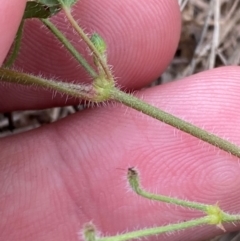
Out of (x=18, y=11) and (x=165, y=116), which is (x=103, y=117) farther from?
(x=18, y=11)

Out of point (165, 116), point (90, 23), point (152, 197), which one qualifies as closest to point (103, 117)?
point (90, 23)

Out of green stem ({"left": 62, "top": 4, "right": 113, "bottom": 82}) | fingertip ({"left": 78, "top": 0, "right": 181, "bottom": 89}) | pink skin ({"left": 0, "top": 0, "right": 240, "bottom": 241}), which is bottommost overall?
pink skin ({"left": 0, "top": 0, "right": 240, "bottom": 241})

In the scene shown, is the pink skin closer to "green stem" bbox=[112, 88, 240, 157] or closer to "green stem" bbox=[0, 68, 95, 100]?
"green stem" bbox=[112, 88, 240, 157]

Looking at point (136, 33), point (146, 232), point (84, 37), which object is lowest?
point (146, 232)

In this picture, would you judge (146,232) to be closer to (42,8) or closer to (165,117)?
(165,117)

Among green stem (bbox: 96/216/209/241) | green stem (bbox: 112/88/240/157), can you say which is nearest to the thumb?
green stem (bbox: 112/88/240/157)

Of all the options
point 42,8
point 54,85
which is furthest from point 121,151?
point 42,8

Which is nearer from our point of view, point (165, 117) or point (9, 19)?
point (9, 19)
